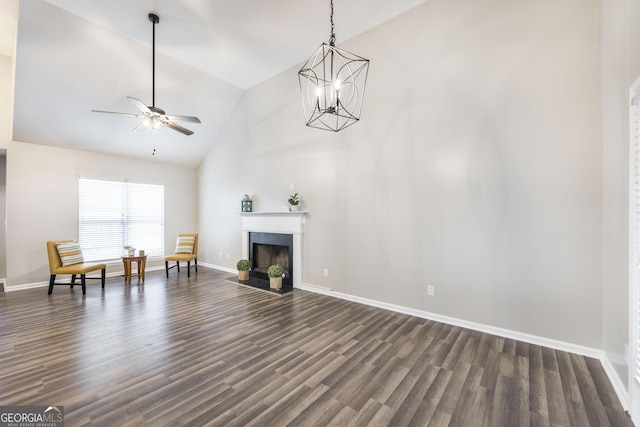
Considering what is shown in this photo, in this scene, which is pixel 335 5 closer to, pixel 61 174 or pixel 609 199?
pixel 609 199

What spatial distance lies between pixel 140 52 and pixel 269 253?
13.5 feet

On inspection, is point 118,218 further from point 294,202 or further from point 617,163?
point 617,163

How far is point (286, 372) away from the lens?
7.29 ft

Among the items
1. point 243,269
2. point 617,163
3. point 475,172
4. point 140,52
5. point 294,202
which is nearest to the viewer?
point 617,163

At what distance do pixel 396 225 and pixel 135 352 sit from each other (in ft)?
10.7

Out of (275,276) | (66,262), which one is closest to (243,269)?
(275,276)

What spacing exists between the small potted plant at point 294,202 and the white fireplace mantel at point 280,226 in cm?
11

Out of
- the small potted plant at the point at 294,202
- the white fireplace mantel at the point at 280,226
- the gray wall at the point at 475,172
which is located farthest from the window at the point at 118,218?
the gray wall at the point at 475,172

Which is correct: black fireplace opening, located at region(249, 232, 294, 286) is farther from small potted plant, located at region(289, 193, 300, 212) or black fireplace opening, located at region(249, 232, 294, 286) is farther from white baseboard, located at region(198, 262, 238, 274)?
white baseboard, located at region(198, 262, 238, 274)

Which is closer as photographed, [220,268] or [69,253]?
[69,253]

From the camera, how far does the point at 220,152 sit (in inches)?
255

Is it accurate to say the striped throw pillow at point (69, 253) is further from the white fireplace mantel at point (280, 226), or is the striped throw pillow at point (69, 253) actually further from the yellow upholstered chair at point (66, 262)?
the white fireplace mantel at point (280, 226)

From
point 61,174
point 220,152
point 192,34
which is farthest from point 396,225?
point 61,174

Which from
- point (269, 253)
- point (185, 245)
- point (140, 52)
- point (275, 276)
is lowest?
point (275, 276)
